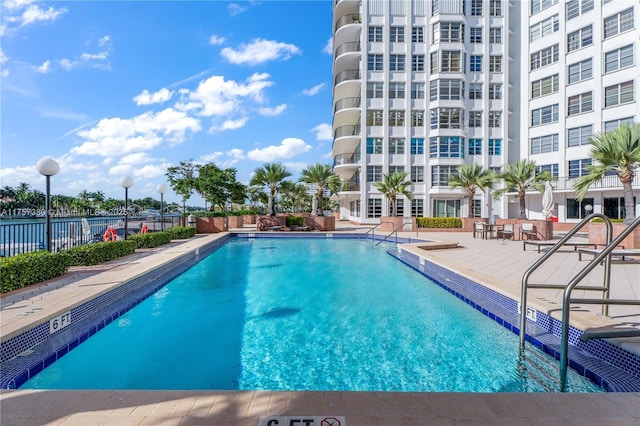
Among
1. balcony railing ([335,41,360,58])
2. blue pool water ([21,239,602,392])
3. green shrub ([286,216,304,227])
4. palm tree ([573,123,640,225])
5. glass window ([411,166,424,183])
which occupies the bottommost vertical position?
blue pool water ([21,239,602,392])

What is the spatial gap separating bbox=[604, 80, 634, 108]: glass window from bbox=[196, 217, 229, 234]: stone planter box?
30103 millimetres

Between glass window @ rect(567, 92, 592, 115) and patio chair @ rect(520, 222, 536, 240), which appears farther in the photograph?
glass window @ rect(567, 92, 592, 115)

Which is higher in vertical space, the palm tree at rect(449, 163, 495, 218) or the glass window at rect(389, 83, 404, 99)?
the glass window at rect(389, 83, 404, 99)

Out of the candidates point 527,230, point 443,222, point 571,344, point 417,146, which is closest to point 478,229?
point 527,230

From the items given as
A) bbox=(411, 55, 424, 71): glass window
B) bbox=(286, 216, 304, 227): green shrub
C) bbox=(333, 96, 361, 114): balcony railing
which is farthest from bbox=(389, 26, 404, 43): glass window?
bbox=(286, 216, 304, 227): green shrub

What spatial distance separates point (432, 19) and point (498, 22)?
6.18 m

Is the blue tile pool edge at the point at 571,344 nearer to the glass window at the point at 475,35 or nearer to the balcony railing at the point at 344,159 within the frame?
the balcony railing at the point at 344,159

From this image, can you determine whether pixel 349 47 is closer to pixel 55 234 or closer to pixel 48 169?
pixel 55 234

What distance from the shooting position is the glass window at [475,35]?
95.3 feet

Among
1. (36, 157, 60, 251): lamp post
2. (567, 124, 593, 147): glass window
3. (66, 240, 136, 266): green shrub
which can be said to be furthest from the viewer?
(567, 124, 593, 147): glass window

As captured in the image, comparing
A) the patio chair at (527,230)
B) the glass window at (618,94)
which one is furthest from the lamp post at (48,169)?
the glass window at (618,94)

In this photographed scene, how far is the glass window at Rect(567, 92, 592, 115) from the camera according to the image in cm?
2508

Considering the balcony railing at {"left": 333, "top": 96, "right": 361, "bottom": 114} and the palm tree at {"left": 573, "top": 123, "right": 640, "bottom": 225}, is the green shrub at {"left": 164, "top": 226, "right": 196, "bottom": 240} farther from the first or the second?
the balcony railing at {"left": 333, "top": 96, "right": 361, "bottom": 114}

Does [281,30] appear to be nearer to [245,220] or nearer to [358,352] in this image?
[358,352]
